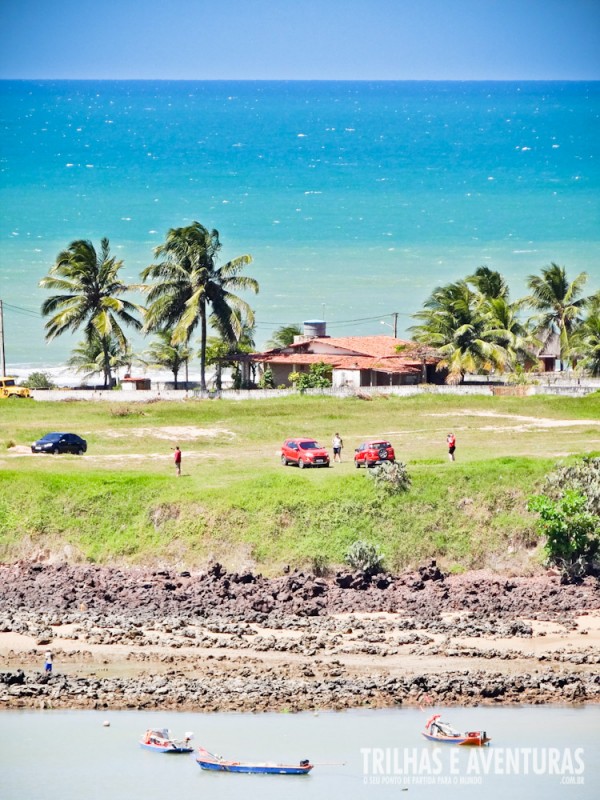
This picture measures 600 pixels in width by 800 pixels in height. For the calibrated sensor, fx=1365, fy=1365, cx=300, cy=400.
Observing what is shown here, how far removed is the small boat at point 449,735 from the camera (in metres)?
29.9

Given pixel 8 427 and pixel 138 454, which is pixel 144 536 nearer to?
pixel 138 454

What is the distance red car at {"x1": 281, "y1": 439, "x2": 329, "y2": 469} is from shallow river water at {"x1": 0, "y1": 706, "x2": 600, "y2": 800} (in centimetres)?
2084

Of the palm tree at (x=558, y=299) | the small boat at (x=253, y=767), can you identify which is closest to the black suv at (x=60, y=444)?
the small boat at (x=253, y=767)

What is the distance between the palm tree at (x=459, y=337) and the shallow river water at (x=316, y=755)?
48259 millimetres

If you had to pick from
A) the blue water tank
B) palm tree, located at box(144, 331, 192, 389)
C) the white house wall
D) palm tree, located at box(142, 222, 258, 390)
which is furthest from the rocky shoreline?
palm tree, located at box(144, 331, 192, 389)

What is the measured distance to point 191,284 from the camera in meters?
78.1

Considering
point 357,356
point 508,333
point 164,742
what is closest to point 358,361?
point 357,356

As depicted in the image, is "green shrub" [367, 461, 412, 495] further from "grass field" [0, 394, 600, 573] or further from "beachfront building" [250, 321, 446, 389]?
"beachfront building" [250, 321, 446, 389]

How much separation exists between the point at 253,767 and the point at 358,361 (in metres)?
57.0

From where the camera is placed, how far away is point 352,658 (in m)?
36.0

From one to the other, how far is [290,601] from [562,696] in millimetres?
10551

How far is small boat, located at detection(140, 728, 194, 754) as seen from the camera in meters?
29.5

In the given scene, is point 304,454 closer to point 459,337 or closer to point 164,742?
point 164,742

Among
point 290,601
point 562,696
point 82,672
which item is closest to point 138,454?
point 290,601
